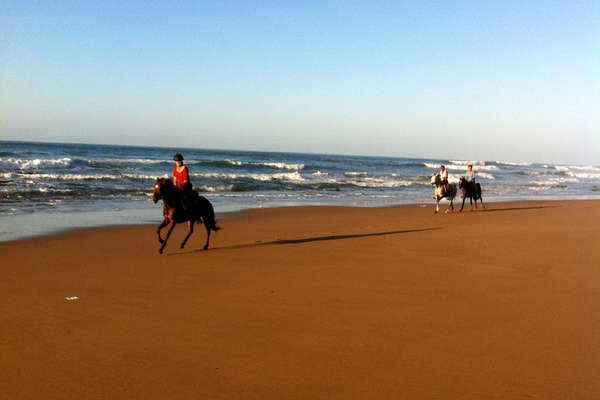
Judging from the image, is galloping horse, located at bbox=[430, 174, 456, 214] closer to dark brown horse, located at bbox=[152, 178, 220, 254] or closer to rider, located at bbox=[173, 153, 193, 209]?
dark brown horse, located at bbox=[152, 178, 220, 254]

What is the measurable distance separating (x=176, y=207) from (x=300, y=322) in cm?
521

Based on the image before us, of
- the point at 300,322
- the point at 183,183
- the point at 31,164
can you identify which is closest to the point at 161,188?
the point at 183,183

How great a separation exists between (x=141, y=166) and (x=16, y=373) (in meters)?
38.6

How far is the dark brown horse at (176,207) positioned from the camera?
906cm

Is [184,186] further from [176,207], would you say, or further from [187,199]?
[176,207]

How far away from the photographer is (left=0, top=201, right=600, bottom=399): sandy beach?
358 centimetres

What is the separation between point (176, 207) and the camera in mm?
9406

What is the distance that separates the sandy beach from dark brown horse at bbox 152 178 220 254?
567 millimetres

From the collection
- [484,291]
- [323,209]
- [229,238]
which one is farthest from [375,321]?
[323,209]

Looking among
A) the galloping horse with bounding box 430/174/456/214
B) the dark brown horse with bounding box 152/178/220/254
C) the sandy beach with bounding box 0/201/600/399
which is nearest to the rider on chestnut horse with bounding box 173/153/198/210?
the dark brown horse with bounding box 152/178/220/254

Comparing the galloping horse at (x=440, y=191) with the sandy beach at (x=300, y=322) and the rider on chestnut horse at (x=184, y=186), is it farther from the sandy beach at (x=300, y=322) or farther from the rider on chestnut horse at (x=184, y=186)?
the rider on chestnut horse at (x=184, y=186)

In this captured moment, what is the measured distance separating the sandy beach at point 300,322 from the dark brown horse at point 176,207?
57 centimetres

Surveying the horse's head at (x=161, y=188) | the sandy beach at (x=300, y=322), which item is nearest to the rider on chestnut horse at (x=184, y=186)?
the horse's head at (x=161, y=188)

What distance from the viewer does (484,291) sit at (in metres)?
6.07
